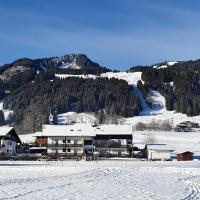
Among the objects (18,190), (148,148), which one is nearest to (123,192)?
(18,190)

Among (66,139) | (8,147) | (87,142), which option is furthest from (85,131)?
(8,147)

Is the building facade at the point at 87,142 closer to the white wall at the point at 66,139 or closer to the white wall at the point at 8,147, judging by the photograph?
the white wall at the point at 66,139

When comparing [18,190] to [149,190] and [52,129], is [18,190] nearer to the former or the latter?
[149,190]

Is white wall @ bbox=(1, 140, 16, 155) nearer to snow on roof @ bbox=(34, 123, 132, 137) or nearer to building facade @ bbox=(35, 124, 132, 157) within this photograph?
building facade @ bbox=(35, 124, 132, 157)

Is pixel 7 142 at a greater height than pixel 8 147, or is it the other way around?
pixel 7 142

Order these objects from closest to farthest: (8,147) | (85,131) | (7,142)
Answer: (7,142) → (8,147) → (85,131)

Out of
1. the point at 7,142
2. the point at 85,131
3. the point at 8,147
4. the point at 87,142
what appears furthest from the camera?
the point at 85,131

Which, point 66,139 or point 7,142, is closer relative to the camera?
point 7,142

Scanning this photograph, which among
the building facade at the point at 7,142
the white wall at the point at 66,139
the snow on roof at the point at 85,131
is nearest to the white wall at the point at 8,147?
the building facade at the point at 7,142

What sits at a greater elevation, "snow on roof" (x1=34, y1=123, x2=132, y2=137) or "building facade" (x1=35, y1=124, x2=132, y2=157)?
"snow on roof" (x1=34, y1=123, x2=132, y2=137)

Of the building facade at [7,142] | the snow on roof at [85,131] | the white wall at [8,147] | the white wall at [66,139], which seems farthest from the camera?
the snow on roof at [85,131]

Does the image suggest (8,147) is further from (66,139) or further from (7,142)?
(66,139)

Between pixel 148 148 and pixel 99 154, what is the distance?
1191cm

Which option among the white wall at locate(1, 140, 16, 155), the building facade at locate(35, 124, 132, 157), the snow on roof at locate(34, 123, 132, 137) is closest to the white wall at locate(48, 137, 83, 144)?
the building facade at locate(35, 124, 132, 157)
